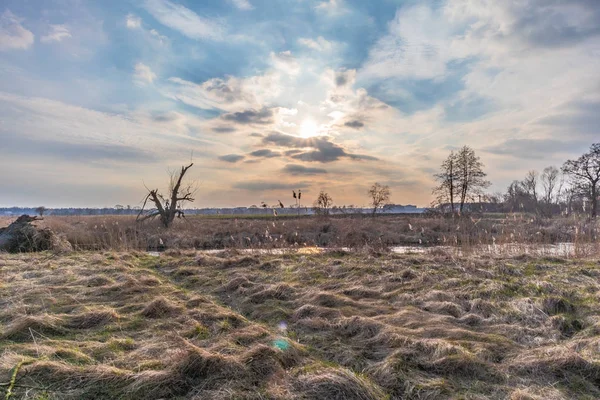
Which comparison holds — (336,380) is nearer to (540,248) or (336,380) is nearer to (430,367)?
(430,367)

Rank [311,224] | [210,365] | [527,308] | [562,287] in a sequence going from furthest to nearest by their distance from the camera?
[311,224] → [562,287] → [527,308] → [210,365]

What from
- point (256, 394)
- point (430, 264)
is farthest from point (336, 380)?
point (430, 264)

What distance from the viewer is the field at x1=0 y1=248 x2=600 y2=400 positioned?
3521 millimetres

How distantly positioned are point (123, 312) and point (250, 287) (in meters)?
2.67

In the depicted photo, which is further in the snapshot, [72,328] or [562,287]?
[562,287]

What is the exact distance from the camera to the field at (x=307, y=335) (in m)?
3.52

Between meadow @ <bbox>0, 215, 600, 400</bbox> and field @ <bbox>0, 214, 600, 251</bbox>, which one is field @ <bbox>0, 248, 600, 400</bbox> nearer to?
meadow @ <bbox>0, 215, 600, 400</bbox>

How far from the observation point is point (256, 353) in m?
4.04

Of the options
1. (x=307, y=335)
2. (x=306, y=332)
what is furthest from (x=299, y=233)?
(x=307, y=335)

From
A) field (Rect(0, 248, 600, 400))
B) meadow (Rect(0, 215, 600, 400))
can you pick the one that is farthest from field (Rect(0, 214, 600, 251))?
field (Rect(0, 248, 600, 400))

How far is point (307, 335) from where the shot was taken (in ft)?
17.0

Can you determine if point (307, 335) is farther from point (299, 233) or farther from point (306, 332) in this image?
point (299, 233)

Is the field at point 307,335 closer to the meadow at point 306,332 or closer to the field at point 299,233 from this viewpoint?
the meadow at point 306,332

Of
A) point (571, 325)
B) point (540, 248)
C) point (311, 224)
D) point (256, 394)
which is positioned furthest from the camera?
point (311, 224)
